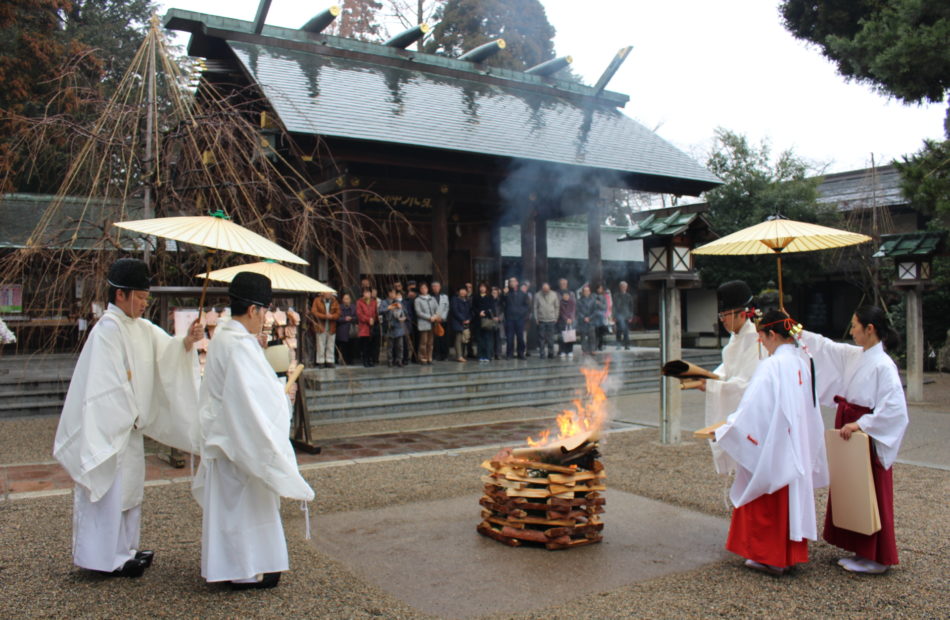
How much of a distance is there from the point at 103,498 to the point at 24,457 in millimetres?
4764

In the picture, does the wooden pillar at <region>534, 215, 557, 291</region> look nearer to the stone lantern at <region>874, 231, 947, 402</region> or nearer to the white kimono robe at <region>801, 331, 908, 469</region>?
the stone lantern at <region>874, 231, 947, 402</region>

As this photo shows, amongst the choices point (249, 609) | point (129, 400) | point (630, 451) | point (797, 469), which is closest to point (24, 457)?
point (129, 400)

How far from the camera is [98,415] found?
13.2ft

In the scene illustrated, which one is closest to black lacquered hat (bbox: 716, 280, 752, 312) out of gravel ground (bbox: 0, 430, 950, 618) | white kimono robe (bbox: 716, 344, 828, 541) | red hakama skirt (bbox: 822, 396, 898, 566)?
white kimono robe (bbox: 716, 344, 828, 541)

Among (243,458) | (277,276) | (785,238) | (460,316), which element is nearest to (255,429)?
(243,458)

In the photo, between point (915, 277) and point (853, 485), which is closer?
point (853, 485)

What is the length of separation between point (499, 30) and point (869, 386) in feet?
85.8

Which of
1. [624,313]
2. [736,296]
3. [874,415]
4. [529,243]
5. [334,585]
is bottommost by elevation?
[334,585]

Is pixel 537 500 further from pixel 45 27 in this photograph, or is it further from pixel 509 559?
pixel 45 27

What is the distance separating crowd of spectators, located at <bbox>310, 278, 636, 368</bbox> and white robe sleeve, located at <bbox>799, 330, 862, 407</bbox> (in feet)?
27.8

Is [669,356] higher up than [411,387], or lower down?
higher up

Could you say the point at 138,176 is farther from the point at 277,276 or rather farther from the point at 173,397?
the point at 173,397

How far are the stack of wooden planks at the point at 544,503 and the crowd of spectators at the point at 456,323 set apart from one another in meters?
7.86

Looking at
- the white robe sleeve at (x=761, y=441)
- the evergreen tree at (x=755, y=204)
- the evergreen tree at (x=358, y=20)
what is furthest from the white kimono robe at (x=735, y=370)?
the evergreen tree at (x=358, y=20)
